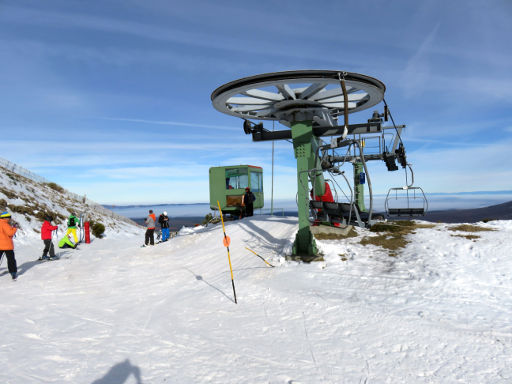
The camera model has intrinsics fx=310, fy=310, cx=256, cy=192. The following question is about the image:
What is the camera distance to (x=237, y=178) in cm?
2094

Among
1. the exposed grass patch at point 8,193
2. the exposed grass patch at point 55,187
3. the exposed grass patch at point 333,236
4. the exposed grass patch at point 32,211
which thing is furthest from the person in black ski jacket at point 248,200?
the exposed grass patch at point 55,187

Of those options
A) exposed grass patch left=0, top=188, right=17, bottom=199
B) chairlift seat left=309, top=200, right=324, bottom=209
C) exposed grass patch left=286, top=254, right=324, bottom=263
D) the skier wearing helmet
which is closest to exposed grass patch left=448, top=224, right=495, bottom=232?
chairlift seat left=309, top=200, right=324, bottom=209

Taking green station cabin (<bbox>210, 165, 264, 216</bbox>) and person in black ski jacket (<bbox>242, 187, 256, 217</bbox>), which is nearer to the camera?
person in black ski jacket (<bbox>242, 187, 256, 217</bbox>)

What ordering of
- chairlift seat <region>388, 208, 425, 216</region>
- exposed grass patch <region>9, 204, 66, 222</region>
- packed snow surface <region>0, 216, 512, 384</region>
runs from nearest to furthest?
packed snow surface <region>0, 216, 512, 384</region>, chairlift seat <region>388, 208, 425, 216</region>, exposed grass patch <region>9, 204, 66, 222</region>

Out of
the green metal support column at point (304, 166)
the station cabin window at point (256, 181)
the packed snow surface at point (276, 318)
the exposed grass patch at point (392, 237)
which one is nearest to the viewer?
the packed snow surface at point (276, 318)

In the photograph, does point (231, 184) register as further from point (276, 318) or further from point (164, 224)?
point (276, 318)

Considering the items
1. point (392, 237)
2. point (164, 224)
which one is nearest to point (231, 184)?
point (164, 224)

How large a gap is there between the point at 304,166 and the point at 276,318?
186 inches

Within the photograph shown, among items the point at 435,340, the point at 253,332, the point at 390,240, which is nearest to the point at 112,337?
the point at 253,332

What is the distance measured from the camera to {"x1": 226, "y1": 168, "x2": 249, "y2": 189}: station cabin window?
20786mm

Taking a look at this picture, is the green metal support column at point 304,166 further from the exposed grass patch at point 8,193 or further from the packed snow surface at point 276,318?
the exposed grass patch at point 8,193

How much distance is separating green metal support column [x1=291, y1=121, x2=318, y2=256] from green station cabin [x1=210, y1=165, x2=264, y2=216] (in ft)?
38.1

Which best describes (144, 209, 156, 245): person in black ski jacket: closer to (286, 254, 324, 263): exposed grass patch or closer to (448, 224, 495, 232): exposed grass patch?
(286, 254, 324, 263): exposed grass patch

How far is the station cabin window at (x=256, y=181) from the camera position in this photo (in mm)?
21453
